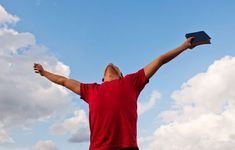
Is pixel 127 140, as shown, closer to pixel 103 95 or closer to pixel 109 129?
pixel 109 129

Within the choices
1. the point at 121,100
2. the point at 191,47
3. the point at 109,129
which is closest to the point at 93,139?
the point at 109,129

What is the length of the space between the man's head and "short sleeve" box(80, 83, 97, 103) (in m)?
0.28

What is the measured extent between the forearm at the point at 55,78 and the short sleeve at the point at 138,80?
142 centimetres

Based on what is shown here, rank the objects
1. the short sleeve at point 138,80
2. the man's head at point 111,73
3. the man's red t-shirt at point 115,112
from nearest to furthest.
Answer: the man's red t-shirt at point 115,112 < the short sleeve at point 138,80 < the man's head at point 111,73

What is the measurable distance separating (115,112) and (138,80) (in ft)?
2.54

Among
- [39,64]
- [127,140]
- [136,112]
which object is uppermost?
[39,64]

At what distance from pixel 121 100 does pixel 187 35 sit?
1679 millimetres

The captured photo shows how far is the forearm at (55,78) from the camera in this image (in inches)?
296

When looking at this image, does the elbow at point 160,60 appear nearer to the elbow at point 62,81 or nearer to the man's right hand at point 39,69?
the elbow at point 62,81

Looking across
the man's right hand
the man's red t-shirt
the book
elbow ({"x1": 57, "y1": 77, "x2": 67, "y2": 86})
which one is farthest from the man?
the man's right hand

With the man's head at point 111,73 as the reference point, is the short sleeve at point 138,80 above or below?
below

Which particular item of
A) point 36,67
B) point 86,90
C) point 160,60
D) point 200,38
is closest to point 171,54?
point 160,60

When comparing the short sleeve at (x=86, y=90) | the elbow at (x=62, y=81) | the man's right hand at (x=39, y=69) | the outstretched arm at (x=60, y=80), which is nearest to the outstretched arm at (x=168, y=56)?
the short sleeve at (x=86, y=90)

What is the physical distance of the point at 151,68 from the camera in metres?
6.72
